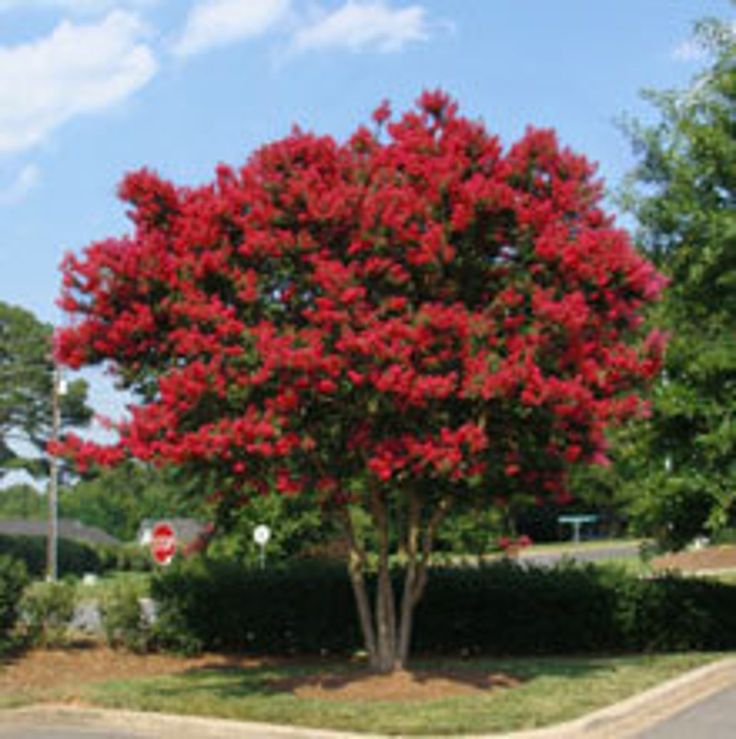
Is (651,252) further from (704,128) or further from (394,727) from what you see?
(394,727)

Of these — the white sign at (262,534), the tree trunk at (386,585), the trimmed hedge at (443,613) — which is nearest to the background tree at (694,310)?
the trimmed hedge at (443,613)

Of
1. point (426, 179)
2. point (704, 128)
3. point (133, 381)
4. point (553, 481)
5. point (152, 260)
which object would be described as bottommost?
point (553, 481)

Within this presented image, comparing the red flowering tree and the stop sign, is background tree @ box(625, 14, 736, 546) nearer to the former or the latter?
the red flowering tree

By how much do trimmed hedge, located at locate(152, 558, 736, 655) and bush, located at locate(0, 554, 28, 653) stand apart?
1.83 metres

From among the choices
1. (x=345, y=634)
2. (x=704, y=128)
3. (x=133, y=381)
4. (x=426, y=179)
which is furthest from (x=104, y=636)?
(x=704, y=128)

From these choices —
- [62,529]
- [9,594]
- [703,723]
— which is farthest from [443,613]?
[62,529]

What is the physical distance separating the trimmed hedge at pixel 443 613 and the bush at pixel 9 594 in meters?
1.83

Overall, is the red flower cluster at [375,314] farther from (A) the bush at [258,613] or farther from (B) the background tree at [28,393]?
(B) the background tree at [28,393]

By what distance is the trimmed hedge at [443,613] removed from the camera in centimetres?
1557

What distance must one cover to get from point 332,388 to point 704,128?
7.75 meters

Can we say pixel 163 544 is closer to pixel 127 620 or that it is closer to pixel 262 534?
pixel 127 620

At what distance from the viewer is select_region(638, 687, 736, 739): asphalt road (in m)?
9.51

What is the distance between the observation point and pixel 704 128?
1530cm

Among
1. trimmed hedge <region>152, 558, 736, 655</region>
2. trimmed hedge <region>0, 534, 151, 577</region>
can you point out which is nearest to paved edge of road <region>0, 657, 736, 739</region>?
trimmed hedge <region>152, 558, 736, 655</region>
